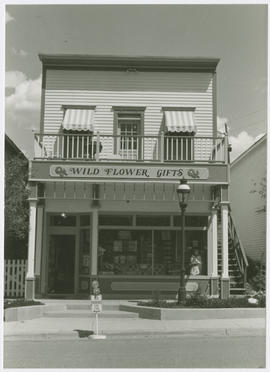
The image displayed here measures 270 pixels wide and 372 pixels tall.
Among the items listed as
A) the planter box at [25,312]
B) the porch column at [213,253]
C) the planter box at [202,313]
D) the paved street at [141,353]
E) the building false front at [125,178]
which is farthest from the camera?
the porch column at [213,253]

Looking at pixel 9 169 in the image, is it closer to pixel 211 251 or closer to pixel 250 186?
pixel 211 251

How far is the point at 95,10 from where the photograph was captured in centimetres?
1127

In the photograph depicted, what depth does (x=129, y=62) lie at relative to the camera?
1977 centimetres

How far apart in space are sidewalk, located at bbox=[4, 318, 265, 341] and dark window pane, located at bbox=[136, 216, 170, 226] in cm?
506

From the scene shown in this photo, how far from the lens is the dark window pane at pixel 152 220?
1897cm

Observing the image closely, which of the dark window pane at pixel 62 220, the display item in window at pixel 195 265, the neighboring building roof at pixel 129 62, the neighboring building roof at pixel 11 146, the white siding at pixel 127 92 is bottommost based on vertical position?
the display item in window at pixel 195 265

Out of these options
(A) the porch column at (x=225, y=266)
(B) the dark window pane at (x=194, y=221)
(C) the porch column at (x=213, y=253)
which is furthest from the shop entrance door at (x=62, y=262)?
(A) the porch column at (x=225, y=266)

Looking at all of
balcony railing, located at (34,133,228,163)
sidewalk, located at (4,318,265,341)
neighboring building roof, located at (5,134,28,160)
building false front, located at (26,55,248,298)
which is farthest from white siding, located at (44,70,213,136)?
sidewalk, located at (4,318,265,341)

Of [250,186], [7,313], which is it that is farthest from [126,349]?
[250,186]

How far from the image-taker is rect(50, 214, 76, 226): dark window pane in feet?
64.5

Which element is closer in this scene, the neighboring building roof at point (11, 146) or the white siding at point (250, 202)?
the neighboring building roof at point (11, 146)

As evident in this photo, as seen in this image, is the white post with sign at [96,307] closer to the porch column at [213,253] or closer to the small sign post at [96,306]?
the small sign post at [96,306]

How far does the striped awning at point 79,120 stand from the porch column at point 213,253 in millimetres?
5169

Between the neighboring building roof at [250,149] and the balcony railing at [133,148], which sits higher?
the neighboring building roof at [250,149]
